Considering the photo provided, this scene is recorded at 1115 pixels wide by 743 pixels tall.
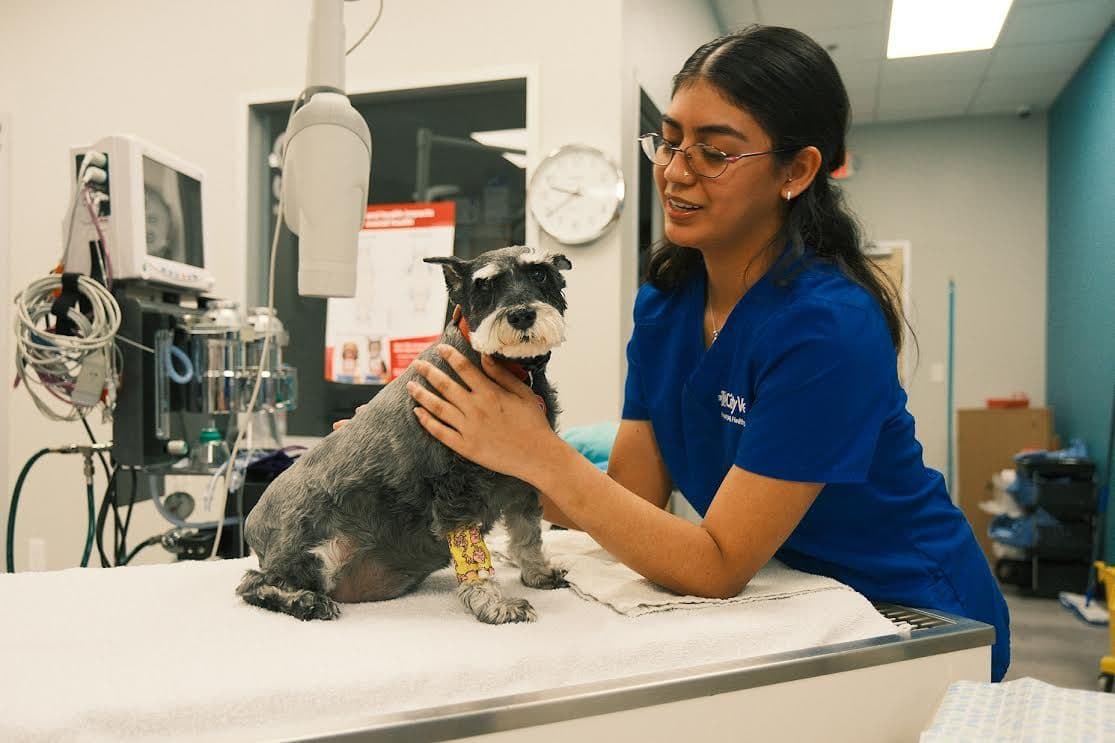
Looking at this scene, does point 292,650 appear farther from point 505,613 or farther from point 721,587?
point 721,587

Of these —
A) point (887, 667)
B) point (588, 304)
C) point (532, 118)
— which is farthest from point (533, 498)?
point (532, 118)

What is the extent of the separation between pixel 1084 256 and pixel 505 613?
5.34 metres

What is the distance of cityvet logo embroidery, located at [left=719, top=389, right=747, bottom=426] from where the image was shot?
1.07 metres

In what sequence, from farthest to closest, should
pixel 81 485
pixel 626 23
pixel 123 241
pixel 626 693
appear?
pixel 81 485 → pixel 626 23 → pixel 123 241 → pixel 626 693

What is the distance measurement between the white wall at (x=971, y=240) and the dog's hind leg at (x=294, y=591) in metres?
6.00

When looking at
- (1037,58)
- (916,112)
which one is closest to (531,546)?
(1037,58)

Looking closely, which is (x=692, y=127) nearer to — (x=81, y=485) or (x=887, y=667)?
(x=887, y=667)

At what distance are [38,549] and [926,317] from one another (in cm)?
615

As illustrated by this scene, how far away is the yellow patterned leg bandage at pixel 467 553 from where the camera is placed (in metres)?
0.94

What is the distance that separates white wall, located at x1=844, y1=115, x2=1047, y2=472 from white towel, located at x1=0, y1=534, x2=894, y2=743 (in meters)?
5.84

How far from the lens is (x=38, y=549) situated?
3545 millimetres

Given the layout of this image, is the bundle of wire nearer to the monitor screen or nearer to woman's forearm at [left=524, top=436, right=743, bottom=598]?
the monitor screen

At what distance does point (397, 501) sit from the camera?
0.94 m

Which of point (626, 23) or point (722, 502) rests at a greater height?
point (626, 23)
